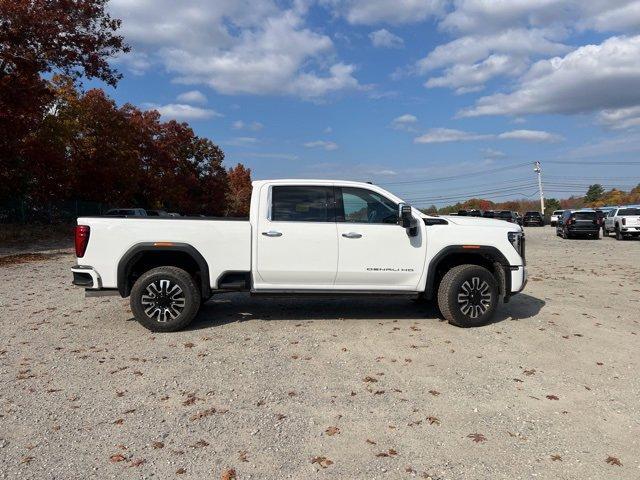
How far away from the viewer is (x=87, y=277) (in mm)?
6715

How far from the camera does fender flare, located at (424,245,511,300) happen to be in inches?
275

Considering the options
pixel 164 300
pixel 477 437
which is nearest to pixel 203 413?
pixel 477 437

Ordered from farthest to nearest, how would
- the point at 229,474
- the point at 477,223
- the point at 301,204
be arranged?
the point at 477,223 < the point at 301,204 < the point at 229,474

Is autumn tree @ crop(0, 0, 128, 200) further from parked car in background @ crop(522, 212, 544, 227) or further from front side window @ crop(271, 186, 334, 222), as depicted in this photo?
parked car in background @ crop(522, 212, 544, 227)

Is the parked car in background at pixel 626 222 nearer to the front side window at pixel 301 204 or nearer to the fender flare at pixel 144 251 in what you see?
the front side window at pixel 301 204

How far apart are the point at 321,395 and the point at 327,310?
11.1 ft

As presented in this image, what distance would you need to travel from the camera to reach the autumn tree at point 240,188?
211ft

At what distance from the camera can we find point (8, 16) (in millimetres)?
17703

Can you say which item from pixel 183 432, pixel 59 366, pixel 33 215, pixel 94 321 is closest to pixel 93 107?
pixel 33 215

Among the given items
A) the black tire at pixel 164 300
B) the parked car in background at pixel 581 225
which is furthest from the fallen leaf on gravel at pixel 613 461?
the parked car in background at pixel 581 225

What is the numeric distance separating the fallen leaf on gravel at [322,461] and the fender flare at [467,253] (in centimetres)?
374

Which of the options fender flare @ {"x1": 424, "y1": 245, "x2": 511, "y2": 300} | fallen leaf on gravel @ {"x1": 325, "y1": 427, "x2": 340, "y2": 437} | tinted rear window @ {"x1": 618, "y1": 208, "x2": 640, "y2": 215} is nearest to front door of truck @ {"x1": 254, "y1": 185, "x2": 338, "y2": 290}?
fender flare @ {"x1": 424, "y1": 245, "x2": 511, "y2": 300}

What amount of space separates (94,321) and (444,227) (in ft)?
16.7

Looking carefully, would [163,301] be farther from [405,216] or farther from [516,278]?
[516,278]
